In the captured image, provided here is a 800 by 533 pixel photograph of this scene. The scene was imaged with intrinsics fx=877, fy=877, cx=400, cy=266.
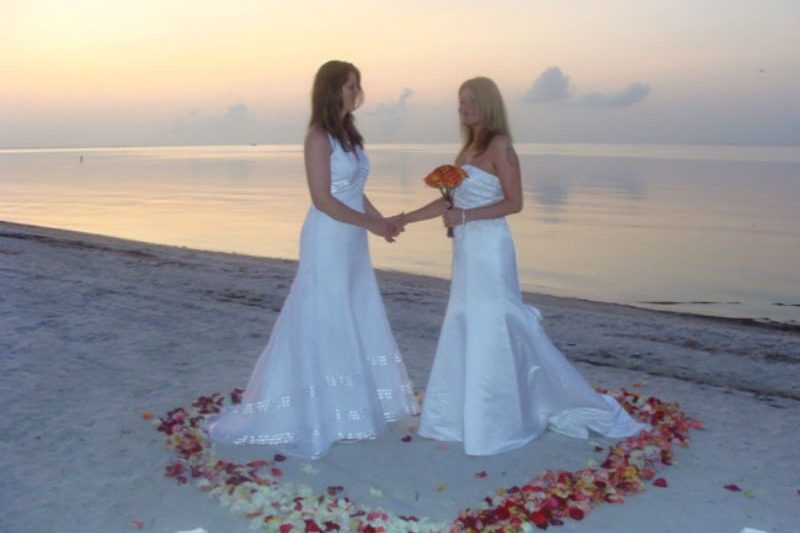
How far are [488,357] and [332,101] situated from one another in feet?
6.46

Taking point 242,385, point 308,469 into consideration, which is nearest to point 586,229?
point 242,385

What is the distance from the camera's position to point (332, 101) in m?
5.63

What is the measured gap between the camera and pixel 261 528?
191 inches

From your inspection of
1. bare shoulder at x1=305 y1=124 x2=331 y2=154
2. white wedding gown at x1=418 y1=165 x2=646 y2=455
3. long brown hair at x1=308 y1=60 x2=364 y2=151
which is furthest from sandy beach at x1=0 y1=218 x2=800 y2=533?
long brown hair at x1=308 y1=60 x2=364 y2=151

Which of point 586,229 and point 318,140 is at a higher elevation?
point 318,140

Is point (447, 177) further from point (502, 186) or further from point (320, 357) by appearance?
point (320, 357)

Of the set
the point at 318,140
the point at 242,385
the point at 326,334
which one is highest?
the point at 318,140

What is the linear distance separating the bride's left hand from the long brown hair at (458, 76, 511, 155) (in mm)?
402

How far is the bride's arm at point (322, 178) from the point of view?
223 inches

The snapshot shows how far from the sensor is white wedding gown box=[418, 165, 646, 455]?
231 inches

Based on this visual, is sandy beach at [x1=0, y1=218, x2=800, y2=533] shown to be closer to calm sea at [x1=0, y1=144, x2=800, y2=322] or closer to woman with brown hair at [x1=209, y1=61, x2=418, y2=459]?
woman with brown hair at [x1=209, y1=61, x2=418, y2=459]

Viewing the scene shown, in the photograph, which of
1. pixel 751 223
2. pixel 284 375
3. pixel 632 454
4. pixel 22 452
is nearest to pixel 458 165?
pixel 284 375

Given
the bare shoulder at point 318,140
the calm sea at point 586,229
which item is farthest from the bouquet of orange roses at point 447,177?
the calm sea at point 586,229

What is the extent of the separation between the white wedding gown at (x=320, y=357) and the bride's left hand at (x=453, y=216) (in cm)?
62
